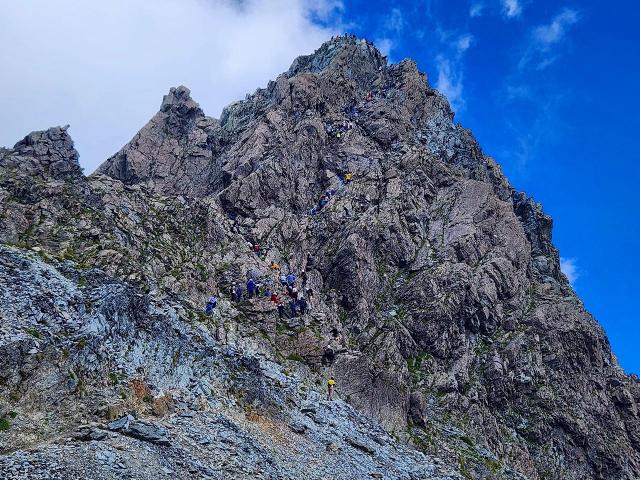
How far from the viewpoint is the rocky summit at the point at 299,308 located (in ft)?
128

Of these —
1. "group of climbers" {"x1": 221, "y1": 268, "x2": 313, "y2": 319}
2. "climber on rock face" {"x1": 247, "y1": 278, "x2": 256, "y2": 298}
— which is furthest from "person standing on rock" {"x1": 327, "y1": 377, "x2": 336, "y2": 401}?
"climber on rock face" {"x1": 247, "y1": 278, "x2": 256, "y2": 298}

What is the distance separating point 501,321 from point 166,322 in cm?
4756

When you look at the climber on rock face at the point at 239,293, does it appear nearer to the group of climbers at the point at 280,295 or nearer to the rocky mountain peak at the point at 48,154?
the group of climbers at the point at 280,295

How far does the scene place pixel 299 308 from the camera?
207ft

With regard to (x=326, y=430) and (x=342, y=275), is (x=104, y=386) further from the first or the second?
(x=342, y=275)

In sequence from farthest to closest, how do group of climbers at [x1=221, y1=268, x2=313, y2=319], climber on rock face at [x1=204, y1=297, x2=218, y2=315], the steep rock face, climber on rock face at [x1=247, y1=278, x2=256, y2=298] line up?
the steep rock face → climber on rock face at [x1=247, y1=278, x2=256, y2=298] → group of climbers at [x1=221, y1=268, x2=313, y2=319] → climber on rock face at [x1=204, y1=297, x2=218, y2=315]

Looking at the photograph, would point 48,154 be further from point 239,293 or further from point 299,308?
point 299,308

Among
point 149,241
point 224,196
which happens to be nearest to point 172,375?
point 149,241

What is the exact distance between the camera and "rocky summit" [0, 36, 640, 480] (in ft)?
128

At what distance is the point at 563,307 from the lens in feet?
278

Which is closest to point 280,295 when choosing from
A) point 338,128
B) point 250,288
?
point 250,288

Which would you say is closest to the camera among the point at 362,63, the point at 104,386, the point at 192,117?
the point at 104,386

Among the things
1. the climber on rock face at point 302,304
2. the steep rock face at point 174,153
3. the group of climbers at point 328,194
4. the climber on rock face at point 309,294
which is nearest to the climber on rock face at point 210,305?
the climber on rock face at point 302,304

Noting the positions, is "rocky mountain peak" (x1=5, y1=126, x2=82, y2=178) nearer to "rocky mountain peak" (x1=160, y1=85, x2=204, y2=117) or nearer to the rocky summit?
the rocky summit
